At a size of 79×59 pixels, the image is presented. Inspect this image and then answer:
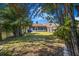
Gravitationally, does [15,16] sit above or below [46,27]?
above

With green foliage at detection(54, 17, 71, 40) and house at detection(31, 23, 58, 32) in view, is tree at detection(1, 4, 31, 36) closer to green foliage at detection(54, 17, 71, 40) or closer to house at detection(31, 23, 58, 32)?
Answer: house at detection(31, 23, 58, 32)

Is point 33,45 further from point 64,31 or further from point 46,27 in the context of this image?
point 64,31

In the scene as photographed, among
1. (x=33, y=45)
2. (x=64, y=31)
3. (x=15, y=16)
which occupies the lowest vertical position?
(x=33, y=45)

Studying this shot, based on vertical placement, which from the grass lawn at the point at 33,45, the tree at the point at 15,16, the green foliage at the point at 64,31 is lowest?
the grass lawn at the point at 33,45

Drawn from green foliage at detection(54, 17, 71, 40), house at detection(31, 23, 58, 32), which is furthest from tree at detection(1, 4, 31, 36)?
green foliage at detection(54, 17, 71, 40)

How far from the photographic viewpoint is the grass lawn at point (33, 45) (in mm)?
3311

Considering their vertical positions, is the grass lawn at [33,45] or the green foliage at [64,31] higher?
the green foliage at [64,31]

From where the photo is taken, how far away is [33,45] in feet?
10.9

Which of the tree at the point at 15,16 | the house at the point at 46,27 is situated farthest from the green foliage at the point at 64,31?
the tree at the point at 15,16

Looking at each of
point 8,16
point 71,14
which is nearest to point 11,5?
point 8,16

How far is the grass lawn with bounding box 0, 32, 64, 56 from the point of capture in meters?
3.31

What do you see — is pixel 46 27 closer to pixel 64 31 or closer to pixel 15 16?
pixel 64 31

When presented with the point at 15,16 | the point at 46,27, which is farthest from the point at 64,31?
the point at 15,16

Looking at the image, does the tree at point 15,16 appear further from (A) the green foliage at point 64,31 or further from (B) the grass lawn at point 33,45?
(A) the green foliage at point 64,31
